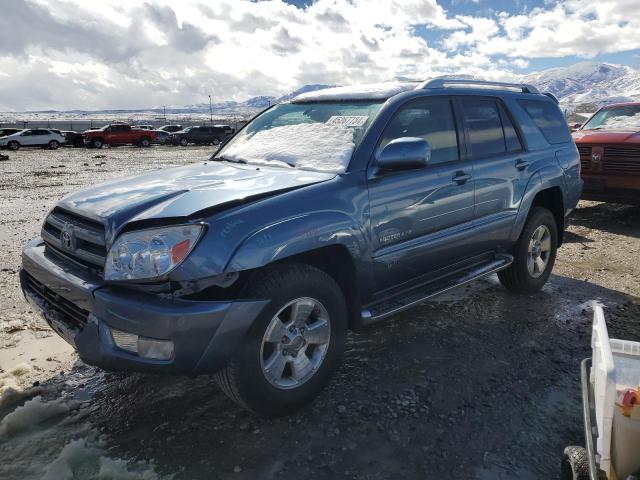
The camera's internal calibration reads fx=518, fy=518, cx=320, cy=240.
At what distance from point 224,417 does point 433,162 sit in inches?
85.3

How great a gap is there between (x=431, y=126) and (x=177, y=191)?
1.88 m

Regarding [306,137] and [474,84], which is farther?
[474,84]

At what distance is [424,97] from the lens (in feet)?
12.0

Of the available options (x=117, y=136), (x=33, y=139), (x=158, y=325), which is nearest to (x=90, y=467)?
(x=158, y=325)

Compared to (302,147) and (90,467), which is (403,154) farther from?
(90,467)

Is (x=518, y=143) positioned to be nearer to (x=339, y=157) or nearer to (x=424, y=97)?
(x=424, y=97)

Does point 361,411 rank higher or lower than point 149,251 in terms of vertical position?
lower

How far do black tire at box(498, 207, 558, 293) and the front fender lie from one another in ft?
7.33

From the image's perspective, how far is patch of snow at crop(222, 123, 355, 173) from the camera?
129 inches

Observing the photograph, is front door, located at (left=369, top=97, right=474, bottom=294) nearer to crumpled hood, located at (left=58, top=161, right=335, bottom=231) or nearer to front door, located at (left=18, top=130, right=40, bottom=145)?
crumpled hood, located at (left=58, top=161, right=335, bottom=231)

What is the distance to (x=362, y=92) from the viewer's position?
3711 mm

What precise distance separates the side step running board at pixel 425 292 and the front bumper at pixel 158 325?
90 cm

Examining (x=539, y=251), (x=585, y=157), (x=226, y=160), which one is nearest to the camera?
(x=226, y=160)

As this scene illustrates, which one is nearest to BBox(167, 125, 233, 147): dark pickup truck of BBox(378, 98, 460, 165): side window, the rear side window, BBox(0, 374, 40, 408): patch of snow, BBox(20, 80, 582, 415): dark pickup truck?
the rear side window
